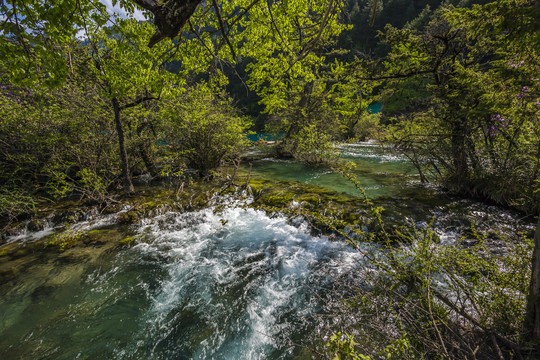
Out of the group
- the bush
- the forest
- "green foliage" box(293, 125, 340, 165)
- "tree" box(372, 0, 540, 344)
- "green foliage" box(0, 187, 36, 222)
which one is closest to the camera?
the forest

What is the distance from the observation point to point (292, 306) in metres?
3.48

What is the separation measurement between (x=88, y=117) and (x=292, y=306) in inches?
304

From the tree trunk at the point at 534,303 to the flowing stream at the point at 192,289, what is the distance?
1401 millimetres

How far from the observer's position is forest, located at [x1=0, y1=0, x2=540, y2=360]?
219 cm

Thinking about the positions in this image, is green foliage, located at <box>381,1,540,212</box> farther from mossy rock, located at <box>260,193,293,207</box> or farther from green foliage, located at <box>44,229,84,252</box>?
green foliage, located at <box>44,229,84,252</box>

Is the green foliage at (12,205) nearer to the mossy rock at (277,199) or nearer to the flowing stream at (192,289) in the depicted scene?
the flowing stream at (192,289)

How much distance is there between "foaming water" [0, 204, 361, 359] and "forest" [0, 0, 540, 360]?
0.10 ft

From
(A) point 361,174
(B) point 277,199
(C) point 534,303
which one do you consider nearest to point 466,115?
(C) point 534,303

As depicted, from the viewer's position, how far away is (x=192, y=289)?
389 cm

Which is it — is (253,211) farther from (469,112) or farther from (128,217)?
(469,112)

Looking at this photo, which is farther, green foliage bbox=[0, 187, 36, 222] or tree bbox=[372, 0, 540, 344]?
green foliage bbox=[0, 187, 36, 222]

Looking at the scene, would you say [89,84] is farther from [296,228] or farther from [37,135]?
[296,228]

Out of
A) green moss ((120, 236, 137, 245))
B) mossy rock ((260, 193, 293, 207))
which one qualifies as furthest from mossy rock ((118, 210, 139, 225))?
mossy rock ((260, 193, 293, 207))

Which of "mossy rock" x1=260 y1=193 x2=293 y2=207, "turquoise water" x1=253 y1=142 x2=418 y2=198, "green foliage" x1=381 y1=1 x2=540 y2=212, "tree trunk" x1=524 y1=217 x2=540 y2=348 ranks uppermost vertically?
"green foliage" x1=381 y1=1 x2=540 y2=212
